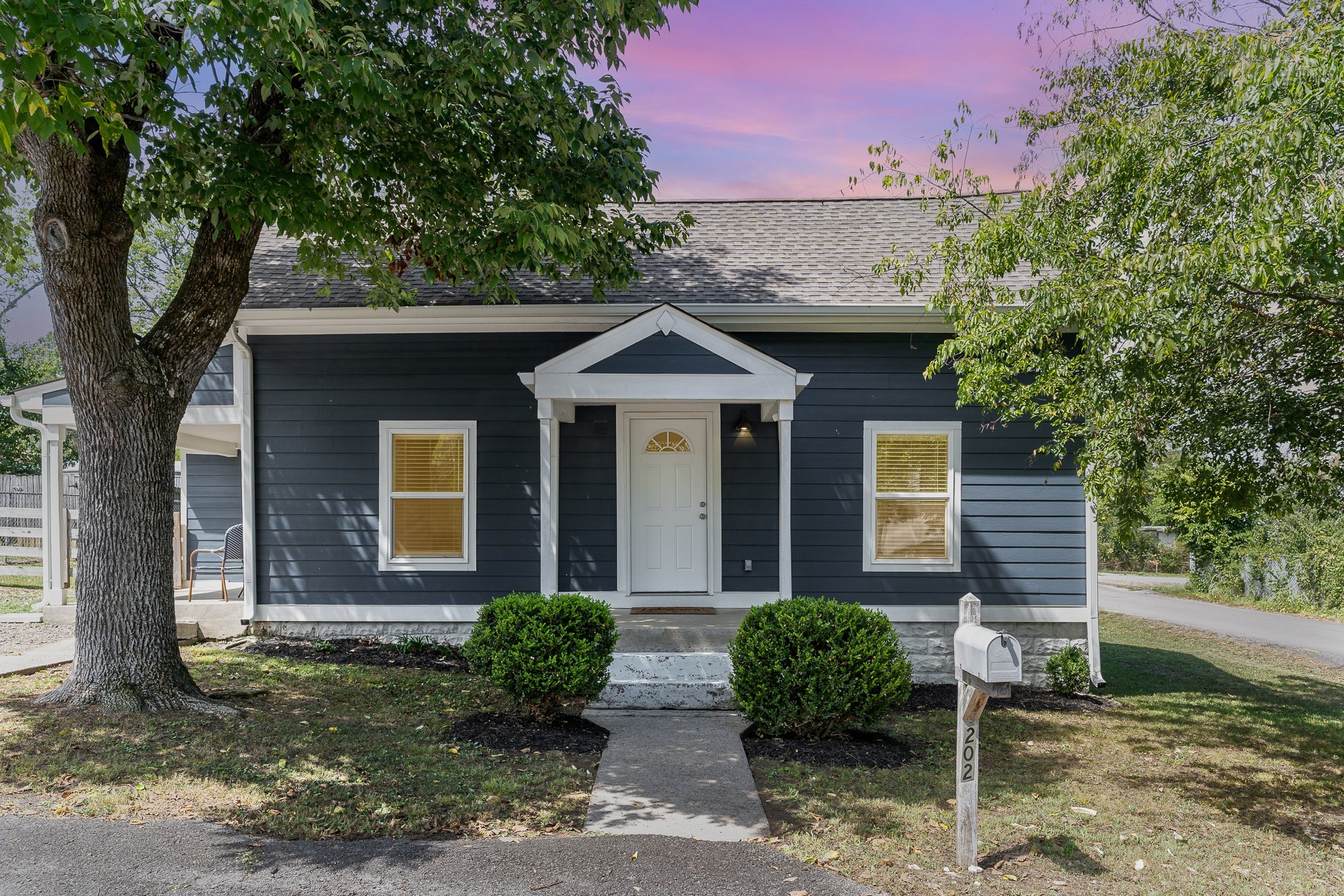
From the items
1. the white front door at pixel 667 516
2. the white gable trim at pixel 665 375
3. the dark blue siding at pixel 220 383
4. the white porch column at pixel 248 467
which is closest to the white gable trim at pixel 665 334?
the white gable trim at pixel 665 375

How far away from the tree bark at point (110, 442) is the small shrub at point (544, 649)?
1.92 metres

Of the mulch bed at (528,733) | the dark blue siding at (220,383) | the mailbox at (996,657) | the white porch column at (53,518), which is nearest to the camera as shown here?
the mailbox at (996,657)

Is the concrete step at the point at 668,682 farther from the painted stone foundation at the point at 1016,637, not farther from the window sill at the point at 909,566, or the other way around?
the painted stone foundation at the point at 1016,637

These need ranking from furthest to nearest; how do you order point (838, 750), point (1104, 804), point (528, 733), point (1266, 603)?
point (1266, 603) < point (528, 733) < point (838, 750) < point (1104, 804)

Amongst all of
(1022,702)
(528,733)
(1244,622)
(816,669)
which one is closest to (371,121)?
(528,733)

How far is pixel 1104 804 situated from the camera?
5031 mm

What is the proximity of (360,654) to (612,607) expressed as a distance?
8.52ft

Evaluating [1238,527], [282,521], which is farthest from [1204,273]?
[1238,527]

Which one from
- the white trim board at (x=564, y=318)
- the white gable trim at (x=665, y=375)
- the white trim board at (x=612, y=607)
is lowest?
the white trim board at (x=612, y=607)

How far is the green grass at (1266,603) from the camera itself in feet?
48.1

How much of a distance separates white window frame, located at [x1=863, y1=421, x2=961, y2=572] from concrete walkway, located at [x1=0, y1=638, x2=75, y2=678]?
309 inches

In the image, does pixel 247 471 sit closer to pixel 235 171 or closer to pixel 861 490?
pixel 235 171

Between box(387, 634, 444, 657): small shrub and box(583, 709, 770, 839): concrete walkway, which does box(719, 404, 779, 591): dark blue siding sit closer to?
box(583, 709, 770, 839): concrete walkway

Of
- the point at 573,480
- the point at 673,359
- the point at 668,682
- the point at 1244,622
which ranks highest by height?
the point at 673,359
